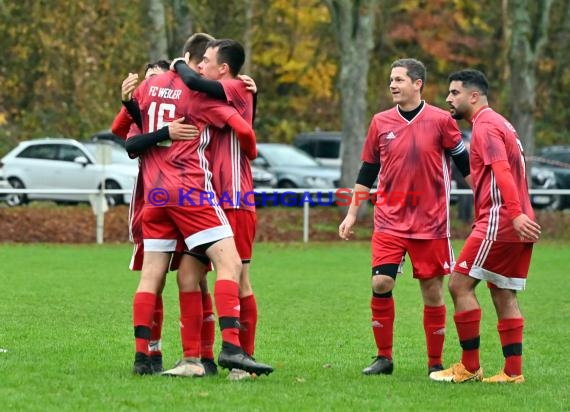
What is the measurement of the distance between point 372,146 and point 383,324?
133cm

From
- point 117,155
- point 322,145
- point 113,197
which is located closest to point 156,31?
point 113,197

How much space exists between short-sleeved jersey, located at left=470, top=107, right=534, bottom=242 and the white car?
2140cm

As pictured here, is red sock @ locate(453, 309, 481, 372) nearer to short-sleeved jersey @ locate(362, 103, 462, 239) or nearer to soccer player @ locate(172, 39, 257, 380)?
short-sleeved jersey @ locate(362, 103, 462, 239)

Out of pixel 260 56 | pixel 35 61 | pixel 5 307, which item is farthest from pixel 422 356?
pixel 260 56

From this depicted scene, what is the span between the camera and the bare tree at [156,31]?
27891 millimetres

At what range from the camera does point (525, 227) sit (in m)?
8.30

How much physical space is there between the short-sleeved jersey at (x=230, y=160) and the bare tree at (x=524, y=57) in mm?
21241

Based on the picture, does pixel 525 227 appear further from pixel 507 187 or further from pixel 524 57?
pixel 524 57

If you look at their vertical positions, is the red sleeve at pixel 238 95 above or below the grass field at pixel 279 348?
above

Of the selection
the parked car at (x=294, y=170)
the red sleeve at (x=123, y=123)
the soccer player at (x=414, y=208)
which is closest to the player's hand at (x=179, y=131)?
the red sleeve at (x=123, y=123)

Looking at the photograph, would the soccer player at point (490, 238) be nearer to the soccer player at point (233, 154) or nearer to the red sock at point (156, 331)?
the soccer player at point (233, 154)

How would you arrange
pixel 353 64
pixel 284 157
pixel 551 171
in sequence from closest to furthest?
pixel 353 64
pixel 284 157
pixel 551 171

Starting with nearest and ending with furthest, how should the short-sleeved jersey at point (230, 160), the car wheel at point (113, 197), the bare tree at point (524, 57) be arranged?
the short-sleeved jersey at point (230, 160) → the car wheel at point (113, 197) → the bare tree at point (524, 57)

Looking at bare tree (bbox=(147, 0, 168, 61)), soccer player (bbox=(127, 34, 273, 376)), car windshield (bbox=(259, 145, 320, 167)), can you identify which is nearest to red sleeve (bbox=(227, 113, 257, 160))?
soccer player (bbox=(127, 34, 273, 376))
